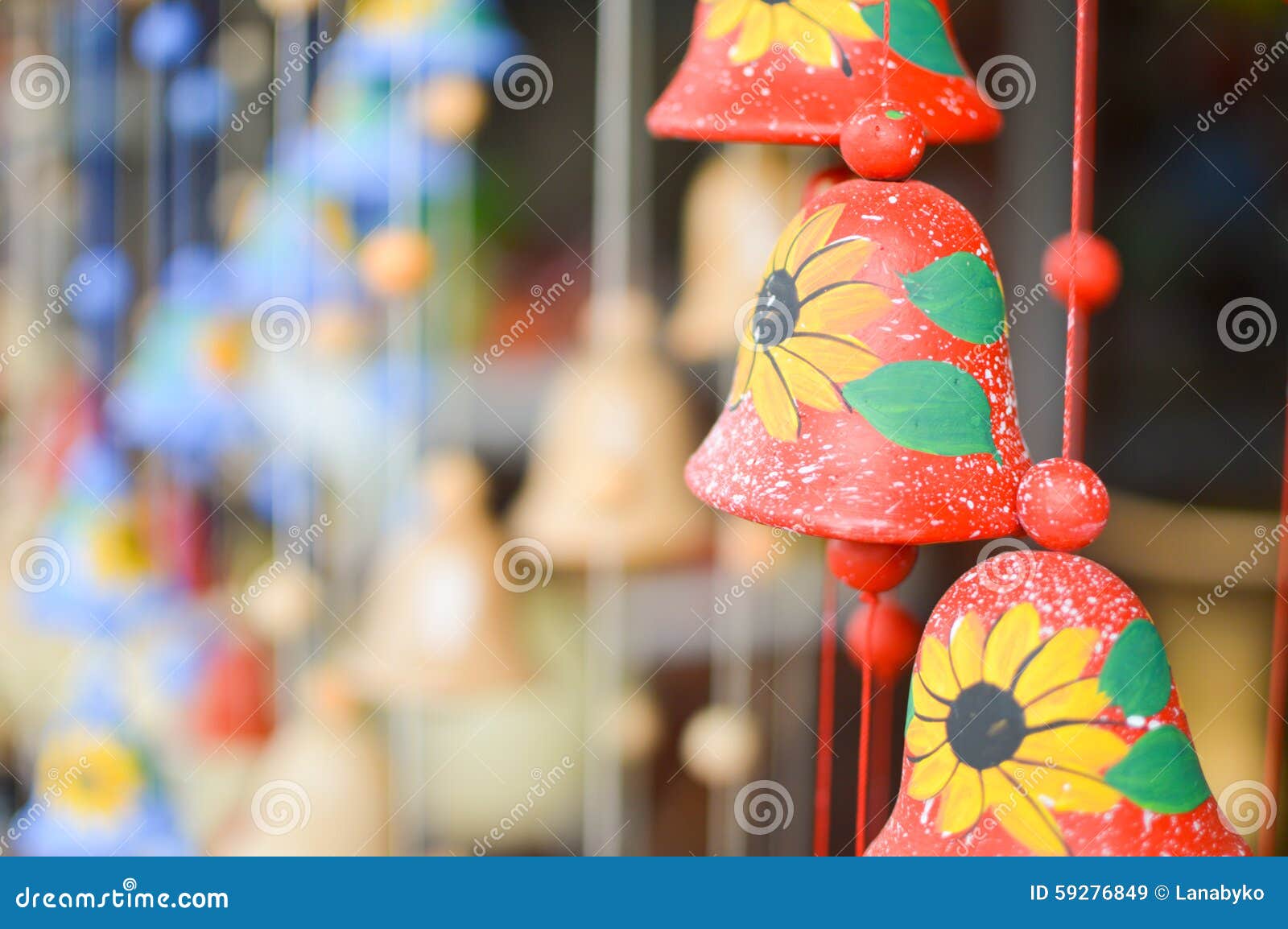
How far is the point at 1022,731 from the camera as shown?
60cm

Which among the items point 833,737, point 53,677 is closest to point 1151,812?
point 833,737

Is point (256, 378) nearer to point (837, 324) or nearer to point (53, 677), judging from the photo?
point (53, 677)

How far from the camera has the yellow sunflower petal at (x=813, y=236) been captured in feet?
2.19

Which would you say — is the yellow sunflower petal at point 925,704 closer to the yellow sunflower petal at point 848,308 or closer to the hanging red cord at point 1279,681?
the yellow sunflower petal at point 848,308

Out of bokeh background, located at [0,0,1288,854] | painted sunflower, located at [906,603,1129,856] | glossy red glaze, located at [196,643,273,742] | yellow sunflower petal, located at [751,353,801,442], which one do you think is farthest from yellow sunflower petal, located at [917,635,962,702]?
glossy red glaze, located at [196,643,273,742]

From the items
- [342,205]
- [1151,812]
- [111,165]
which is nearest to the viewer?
[1151,812]

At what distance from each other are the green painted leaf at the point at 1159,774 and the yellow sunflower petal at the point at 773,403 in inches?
8.0

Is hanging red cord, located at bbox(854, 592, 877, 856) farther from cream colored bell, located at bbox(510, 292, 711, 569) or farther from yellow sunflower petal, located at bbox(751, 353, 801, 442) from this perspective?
cream colored bell, located at bbox(510, 292, 711, 569)

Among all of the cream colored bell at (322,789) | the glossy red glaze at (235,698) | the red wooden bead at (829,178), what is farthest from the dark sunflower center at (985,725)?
the glossy red glaze at (235,698)

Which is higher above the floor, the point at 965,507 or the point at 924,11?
the point at 924,11

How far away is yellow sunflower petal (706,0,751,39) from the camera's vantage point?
31.0 inches

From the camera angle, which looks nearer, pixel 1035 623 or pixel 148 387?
pixel 1035 623

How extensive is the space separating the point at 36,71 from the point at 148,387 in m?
0.41

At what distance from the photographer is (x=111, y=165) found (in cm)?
158
